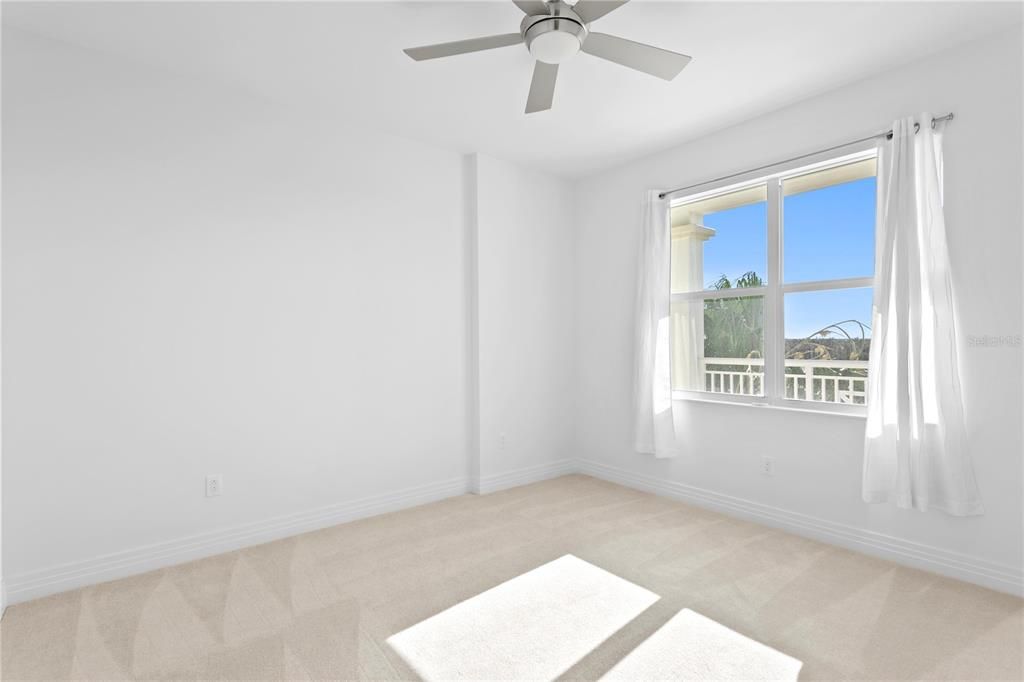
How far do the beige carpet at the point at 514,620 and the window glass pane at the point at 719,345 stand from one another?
980 millimetres

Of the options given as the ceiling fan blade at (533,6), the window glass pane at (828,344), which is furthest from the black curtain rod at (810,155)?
the ceiling fan blade at (533,6)

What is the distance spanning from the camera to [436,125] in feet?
10.9

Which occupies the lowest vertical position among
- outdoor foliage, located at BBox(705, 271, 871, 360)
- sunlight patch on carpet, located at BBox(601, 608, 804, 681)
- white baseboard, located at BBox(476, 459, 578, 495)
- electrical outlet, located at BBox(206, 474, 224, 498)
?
sunlight patch on carpet, located at BBox(601, 608, 804, 681)

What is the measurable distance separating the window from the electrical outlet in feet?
9.80

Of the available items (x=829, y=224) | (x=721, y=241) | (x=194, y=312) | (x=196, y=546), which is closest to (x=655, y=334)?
(x=721, y=241)

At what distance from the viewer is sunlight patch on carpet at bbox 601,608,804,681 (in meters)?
1.74

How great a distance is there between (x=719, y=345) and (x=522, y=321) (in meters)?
1.50

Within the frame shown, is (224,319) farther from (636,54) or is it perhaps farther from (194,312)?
(636,54)

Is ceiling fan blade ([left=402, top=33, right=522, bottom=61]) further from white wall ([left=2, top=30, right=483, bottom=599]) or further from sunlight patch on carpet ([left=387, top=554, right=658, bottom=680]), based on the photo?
sunlight patch on carpet ([left=387, top=554, right=658, bottom=680])

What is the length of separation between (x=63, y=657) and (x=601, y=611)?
2029mm

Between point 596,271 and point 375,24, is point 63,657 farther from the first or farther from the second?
point 596,271

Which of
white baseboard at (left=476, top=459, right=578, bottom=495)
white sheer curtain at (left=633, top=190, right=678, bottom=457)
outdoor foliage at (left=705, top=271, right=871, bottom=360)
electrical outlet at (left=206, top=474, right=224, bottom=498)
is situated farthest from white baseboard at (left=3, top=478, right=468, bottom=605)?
outdoor foliage at (left=705, top=271, right=871, bottom=360)

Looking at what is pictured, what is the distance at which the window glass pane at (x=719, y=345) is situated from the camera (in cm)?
334

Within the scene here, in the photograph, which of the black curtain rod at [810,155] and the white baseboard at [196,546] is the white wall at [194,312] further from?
the black curtain rod at [810,155]
